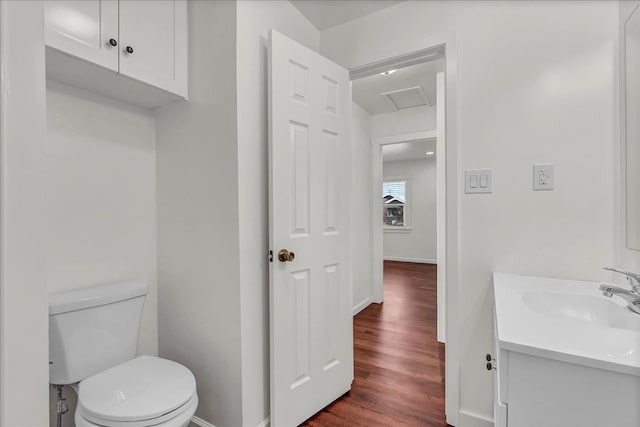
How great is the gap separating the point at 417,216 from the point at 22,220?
718 centimetres

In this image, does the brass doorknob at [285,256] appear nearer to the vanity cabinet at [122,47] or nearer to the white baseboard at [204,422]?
the white baseboard at [204,422]

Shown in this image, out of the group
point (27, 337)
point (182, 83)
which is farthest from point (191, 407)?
point (182, 83)

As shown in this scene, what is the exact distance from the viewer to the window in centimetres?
720

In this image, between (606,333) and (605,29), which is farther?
(605,29)

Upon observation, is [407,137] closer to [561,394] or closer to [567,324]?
[567,324]

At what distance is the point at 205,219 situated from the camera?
1.54m

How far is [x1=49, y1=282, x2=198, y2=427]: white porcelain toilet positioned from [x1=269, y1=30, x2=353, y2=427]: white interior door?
47 centimetres

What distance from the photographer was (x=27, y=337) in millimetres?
346

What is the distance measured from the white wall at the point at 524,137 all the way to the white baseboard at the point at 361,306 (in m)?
1.84

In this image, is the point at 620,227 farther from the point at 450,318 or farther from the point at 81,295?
the point at 81,295

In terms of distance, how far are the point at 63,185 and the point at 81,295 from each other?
509 millimetres

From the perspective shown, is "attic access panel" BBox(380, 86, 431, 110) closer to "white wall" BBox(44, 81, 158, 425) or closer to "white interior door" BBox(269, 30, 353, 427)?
"white interior door" BBox(269, 30, 353, 427)

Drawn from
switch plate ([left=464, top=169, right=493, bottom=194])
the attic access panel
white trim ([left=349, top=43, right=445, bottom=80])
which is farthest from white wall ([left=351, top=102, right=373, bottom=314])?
switch plate ([left=464, top=169, right=493, bottom=194])

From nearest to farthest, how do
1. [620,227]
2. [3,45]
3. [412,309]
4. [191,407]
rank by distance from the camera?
1. [3,45]
2. [191,407]
3. [620,227]
4. [412,309]
